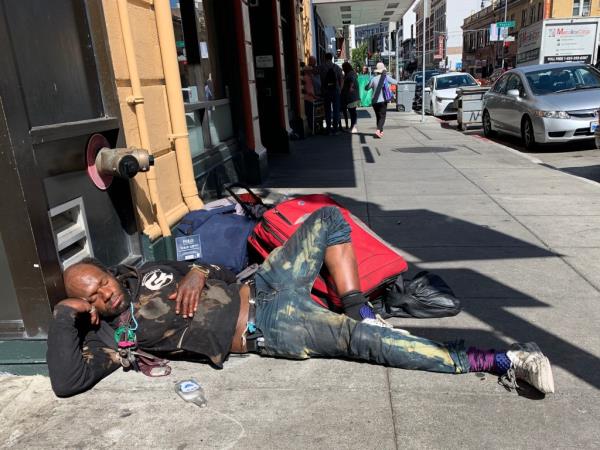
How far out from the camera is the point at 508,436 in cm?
231

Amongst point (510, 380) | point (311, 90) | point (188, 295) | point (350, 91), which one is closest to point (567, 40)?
point (350, 91)

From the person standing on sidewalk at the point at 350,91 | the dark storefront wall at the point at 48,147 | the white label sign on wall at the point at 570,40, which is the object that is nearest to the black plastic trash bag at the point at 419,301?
the dark storefront wall at the point at 48,147

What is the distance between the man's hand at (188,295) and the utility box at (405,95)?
64.8 feet

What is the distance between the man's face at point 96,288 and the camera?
2.79 m

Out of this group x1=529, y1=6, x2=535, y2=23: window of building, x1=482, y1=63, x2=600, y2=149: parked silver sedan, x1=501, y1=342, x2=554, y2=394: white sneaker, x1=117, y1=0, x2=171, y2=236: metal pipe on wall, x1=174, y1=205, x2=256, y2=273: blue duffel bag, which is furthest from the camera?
x1=529, y1=6, x2=535, y2=23: window of building

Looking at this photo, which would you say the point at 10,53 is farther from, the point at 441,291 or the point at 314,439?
the point at 441,291

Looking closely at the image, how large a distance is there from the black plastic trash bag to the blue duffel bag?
1.08 meters

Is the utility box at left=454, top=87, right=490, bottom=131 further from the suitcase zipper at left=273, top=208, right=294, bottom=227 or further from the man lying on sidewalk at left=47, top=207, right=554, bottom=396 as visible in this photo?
the man lying on sidewalk at left=47, top=207, right=554, bottom=396

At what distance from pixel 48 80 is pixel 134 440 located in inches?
79.7

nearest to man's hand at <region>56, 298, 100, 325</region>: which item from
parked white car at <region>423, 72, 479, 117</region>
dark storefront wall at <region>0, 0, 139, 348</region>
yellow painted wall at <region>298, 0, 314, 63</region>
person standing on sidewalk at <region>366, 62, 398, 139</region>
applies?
dark storefront wall at <region>0, 0, 139, 348</region>

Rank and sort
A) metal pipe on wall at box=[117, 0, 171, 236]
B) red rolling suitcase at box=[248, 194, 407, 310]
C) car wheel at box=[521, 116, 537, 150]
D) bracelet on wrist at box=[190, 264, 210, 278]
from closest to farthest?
1. bracelet on wrist at box=[190, 264, 210, 278]
2. red rolling suitcase at box=[248, 194, 407, 310]
3. metal pipe on wall at box=[117, 0, 171, 236]
4. car wheel at box=[521, 116, 537, 150]

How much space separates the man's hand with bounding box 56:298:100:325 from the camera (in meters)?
2.67

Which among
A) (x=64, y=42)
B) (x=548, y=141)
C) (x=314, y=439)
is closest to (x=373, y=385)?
(x=314, y=439)

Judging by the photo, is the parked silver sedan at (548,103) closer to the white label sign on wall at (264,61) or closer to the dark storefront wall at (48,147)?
the white label sign on wall at (264,61)
